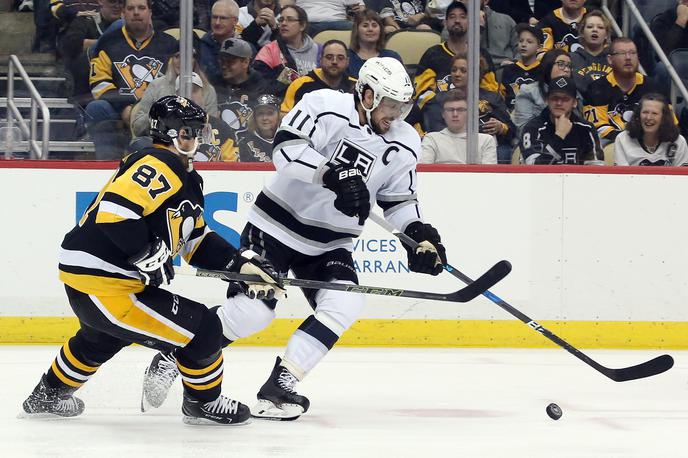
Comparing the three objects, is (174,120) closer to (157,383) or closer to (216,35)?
(157,383)

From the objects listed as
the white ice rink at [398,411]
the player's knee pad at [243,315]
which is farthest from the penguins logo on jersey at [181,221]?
the white ice rink at [398,411]

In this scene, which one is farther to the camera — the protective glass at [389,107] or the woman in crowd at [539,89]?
the woman in crowd at [539,89]

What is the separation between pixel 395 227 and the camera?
4363mm

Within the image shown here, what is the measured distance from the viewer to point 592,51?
6.15 meters

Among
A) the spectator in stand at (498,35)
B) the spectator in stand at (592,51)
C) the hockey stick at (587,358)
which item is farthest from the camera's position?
the spectator in stand at (592,51)

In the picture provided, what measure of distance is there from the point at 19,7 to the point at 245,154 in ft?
3.95

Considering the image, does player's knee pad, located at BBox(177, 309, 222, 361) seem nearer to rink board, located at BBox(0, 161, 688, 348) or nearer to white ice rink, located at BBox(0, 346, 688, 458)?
white ice rink, located at BBox(0, 346, 688, 458)

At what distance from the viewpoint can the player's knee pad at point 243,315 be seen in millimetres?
3988

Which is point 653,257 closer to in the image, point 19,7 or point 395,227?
point 395,227

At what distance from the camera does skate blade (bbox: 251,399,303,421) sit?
3914 mm

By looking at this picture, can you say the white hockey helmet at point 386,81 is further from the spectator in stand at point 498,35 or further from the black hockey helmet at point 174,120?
the spectator in stand at point 498,35

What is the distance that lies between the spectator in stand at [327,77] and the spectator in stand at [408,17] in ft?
0.84

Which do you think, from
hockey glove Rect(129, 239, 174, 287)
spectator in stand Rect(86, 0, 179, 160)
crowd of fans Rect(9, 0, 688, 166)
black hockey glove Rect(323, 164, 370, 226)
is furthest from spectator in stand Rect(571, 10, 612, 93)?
hockey glove Rect(129, 239, 174, 287)

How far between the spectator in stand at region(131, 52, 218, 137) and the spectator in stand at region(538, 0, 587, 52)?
64.6 inches
